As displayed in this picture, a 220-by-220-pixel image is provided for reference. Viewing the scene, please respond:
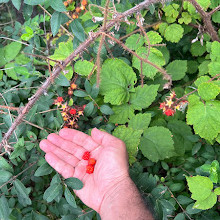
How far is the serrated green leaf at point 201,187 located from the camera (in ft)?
5.34

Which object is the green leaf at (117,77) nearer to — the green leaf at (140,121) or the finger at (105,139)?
the green leaf at (140,121)

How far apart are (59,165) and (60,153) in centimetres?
14

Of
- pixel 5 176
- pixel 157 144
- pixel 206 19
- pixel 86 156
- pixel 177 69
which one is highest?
pixel 206 19

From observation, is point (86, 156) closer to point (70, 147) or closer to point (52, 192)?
point (70, 147)

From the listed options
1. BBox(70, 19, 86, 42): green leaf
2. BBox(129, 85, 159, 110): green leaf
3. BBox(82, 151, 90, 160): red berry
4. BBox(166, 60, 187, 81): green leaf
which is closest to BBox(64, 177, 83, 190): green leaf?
BBox(82, 151, 90, 160): red berry

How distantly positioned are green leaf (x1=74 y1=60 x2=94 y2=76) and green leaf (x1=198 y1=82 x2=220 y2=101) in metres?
0.88

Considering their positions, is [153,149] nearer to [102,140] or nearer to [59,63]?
[102,140]

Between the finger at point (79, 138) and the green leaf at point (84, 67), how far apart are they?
50 cm

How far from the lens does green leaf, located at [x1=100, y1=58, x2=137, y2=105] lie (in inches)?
86.2

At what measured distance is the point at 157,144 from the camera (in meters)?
2.10

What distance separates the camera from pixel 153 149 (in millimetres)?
2096

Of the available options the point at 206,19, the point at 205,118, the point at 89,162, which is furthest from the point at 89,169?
the point at 206,19

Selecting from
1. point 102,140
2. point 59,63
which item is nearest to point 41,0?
point 59,63

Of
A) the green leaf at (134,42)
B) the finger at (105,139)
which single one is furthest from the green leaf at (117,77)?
the finger at (105,139)
